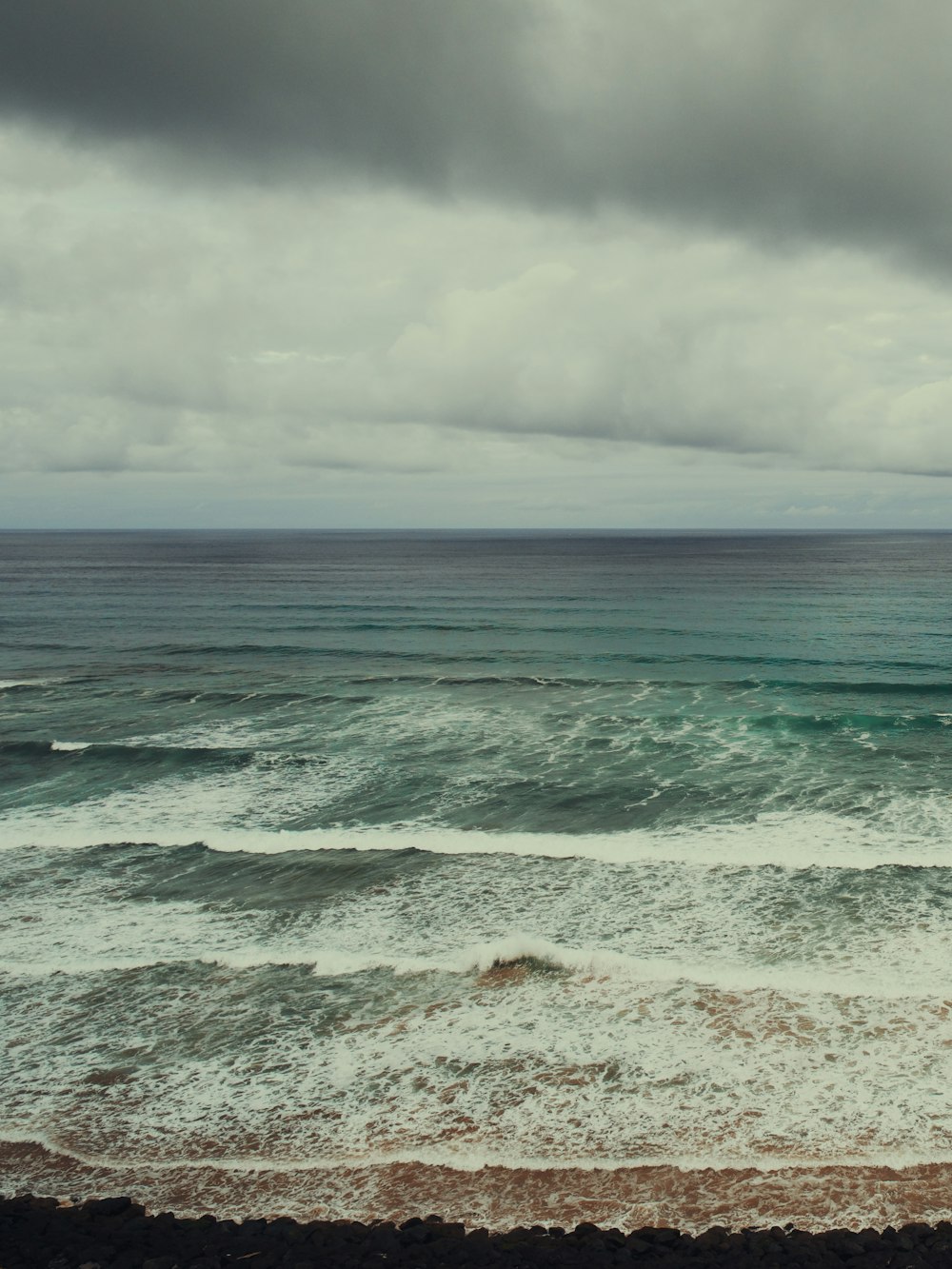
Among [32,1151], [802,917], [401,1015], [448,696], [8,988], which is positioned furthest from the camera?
[448,696]

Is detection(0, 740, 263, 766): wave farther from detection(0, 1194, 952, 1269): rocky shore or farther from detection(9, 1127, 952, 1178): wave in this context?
detection(0, 1194, 952, 1269): rocky shore

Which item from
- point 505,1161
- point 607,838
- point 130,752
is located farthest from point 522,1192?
point 130,752

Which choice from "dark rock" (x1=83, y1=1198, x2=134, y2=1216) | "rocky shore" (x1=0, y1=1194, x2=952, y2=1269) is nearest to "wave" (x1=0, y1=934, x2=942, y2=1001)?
"rocky shore" (x1=0, y1=1194, x2=952, y2=1269)

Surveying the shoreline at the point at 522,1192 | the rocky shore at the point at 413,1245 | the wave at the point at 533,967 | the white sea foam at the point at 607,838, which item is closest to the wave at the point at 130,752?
the white sea foam at the point at 607,838

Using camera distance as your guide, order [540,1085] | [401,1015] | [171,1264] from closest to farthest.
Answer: [171,1264] → [540,1085] → [401,1015]

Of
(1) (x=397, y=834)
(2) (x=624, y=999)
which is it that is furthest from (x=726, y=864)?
(1) (x=397, y=834)

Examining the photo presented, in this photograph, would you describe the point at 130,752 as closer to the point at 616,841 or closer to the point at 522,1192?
the point at 616,841

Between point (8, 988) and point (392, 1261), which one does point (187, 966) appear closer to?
point (8, 988)
